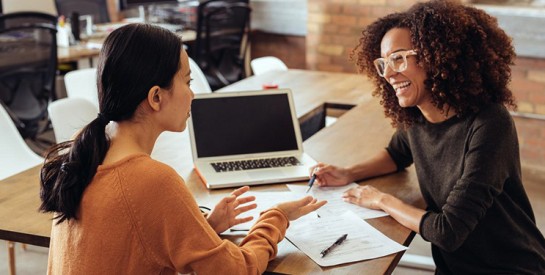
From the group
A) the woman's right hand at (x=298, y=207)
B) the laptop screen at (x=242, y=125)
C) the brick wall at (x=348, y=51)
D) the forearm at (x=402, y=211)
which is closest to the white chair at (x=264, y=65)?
the brick wall at (x=348, y=51)

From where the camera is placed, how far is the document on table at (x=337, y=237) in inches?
66.9

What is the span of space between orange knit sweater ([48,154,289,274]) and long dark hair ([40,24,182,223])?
30mm

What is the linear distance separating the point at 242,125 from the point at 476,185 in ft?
2.73

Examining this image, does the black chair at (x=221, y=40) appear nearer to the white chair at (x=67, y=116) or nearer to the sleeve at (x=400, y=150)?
the white chair at (x=67, y=116)

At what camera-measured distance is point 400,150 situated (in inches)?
90.9

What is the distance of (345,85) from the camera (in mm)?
3732

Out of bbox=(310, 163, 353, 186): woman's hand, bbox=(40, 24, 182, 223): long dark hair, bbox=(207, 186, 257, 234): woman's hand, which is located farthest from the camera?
bbox=(310, 163, 353, 186): woman's hand

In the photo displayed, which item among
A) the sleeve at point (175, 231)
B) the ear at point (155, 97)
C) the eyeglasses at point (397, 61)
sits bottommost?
the sleeve at point (175, 231)

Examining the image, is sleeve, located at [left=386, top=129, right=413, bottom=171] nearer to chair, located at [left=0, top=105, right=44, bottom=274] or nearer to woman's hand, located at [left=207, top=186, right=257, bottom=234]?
woman's hand, located at [left=207, top=186, right=257, bottom=234]

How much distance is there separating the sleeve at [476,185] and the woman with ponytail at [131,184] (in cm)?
60

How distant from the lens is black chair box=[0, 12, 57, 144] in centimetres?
438

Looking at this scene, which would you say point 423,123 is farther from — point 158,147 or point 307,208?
point 158,147

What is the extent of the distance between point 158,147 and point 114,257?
1197 millimetres

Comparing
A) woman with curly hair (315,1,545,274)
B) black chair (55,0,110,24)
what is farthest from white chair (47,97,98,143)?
black chair (55,0,110,24)
